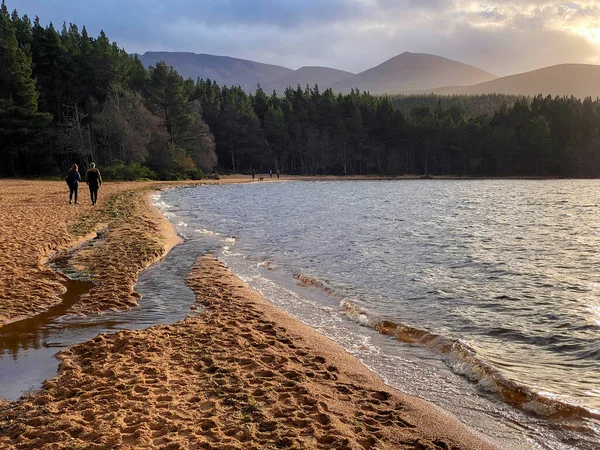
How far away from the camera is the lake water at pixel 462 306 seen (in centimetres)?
575

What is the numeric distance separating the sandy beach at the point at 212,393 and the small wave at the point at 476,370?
118 cm

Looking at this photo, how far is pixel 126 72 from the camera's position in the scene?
236 ft

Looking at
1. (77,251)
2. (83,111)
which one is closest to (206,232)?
(77,251)

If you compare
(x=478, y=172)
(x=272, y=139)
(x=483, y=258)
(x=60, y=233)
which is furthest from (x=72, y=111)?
(x=478, y=172)

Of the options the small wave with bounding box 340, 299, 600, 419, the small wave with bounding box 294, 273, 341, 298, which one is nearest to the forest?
the small wave with bounding box 294, 273, 341, 298

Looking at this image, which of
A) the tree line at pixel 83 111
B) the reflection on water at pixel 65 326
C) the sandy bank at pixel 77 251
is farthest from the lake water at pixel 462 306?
the tree line at pixel 83 111

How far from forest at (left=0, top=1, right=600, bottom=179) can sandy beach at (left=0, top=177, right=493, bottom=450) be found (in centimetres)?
5460

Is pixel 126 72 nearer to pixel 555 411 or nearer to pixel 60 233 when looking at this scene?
pixel 60 233

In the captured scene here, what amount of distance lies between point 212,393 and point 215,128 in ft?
336

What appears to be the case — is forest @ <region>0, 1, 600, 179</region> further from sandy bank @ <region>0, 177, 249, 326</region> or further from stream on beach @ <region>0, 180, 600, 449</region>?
stream on beach @ <region>0, 180, 600, 449</region>

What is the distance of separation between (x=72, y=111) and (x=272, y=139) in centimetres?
5090

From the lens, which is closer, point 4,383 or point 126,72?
point 4,383

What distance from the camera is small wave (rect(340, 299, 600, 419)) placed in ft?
18.2

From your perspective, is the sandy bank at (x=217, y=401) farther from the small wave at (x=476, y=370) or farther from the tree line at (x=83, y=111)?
the tree line at (x=83, y=111)
